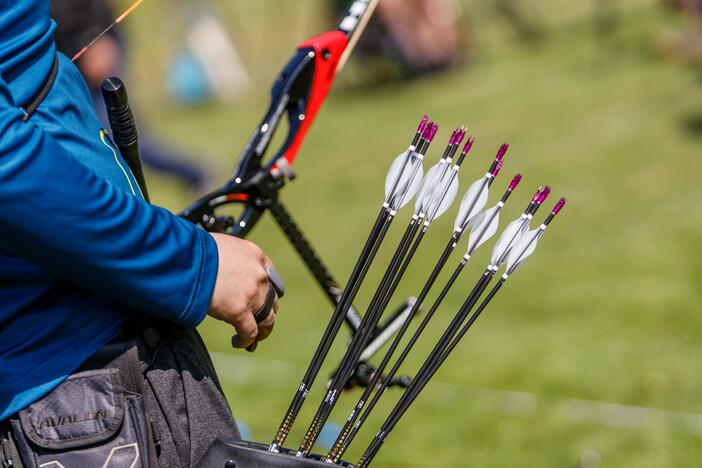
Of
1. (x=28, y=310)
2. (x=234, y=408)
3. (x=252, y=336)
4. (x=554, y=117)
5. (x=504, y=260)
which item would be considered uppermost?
(x=554, y=117)

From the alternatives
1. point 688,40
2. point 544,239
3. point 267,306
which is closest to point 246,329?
point 267,306

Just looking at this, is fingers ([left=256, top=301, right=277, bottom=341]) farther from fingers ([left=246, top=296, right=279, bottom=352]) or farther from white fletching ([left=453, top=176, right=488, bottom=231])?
white fletching ([left=453, top=176, right=488, bottom=231])

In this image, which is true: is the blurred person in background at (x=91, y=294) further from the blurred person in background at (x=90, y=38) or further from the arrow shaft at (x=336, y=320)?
the blurred person in background at (x=90, y=38)

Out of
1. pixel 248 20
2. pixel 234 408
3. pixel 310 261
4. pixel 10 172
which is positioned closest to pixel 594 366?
pixel 234 408

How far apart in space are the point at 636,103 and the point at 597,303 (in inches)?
160

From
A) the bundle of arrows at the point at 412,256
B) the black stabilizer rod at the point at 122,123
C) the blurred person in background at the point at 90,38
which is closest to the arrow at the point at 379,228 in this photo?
the bundle of arrows at the point at 412,256

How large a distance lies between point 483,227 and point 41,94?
32.4 inches

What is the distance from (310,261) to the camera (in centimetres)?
246

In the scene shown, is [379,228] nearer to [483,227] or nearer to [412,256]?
[412,256]

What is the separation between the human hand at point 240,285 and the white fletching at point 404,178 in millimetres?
275

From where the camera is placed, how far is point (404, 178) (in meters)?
1.97

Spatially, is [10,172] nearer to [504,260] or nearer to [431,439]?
[504,260]

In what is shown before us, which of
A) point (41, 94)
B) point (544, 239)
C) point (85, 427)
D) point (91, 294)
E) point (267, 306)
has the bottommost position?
point (85, 427)

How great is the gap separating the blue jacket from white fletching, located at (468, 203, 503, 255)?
20.4 inches
